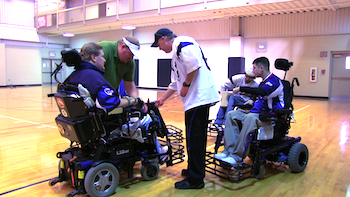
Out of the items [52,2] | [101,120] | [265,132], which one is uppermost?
[52,2]

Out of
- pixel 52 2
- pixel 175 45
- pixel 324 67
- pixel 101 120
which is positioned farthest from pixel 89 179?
pixel 52 2

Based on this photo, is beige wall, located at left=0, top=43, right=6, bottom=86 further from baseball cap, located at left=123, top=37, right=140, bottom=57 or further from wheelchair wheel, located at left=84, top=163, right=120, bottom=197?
wheelchair wheel, located at left=84, top=163, right=120, bottom=197

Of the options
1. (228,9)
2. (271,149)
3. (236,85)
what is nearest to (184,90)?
(271,149)

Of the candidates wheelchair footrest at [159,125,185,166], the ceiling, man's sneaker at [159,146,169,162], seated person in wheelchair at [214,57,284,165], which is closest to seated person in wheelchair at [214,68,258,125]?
seated person in wheelchair at [214,57,284,165]

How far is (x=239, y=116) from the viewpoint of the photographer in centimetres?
306

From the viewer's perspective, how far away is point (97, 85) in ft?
7.73

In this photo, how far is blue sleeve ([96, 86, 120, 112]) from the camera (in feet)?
7.66

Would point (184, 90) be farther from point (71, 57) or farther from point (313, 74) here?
point (313, 74)

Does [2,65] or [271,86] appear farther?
[2,65]

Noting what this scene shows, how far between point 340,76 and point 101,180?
1287 centimetres

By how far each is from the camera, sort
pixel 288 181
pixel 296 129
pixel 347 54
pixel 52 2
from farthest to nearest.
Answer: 1. pixel 52 2
2. pixel 347 54
3. pixel 296 129
4. pixel 288 181

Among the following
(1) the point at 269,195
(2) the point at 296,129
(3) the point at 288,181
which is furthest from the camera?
(2) the point at 296,129

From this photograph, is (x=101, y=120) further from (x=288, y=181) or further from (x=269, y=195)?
(x=288, y=181)

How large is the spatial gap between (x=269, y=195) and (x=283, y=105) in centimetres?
108
